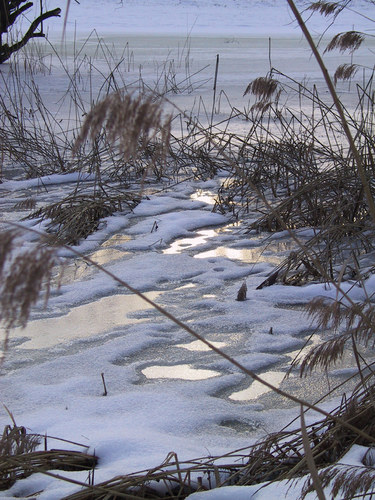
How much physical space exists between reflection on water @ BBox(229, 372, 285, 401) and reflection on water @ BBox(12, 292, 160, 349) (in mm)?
629

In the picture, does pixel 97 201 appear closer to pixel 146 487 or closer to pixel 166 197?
pixel 166 197

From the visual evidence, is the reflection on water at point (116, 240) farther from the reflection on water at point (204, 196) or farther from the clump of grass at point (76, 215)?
the reflection on water at point (204, 196)

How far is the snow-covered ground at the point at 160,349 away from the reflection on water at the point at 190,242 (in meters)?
0.01

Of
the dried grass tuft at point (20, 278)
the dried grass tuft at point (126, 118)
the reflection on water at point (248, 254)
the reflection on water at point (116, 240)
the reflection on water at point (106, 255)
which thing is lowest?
the reflection on water at point (106, 255)

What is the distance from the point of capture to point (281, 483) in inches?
49.4

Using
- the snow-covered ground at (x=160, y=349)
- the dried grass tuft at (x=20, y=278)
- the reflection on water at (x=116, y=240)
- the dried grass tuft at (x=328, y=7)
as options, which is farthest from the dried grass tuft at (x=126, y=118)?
the reflection on water at (x=116, y=240)

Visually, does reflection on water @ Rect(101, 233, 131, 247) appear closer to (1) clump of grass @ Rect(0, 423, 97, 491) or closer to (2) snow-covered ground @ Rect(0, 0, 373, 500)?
(2) snow-covered ground @ Rect(0, 0, 373, 500)

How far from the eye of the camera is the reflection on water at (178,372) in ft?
6.57

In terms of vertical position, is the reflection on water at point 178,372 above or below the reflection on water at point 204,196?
below

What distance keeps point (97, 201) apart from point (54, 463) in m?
2.35

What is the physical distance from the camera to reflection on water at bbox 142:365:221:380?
2.00 meters

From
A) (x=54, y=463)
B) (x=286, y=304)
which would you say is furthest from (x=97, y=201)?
(x=54, y=463)

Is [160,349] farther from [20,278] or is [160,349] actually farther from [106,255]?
[20,278]

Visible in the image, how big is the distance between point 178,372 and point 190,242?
1355mm
